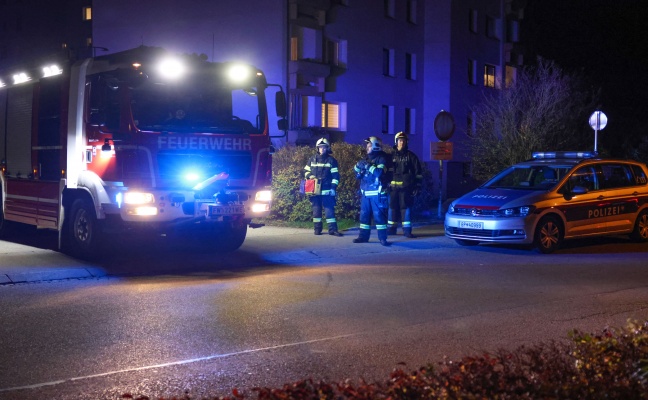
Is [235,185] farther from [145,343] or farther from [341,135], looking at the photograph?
[341,135]

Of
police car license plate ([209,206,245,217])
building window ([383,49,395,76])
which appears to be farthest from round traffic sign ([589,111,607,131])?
building window ([383,49,395,76])

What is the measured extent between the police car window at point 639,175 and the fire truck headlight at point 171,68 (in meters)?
8.78

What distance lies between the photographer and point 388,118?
3556 centimetres

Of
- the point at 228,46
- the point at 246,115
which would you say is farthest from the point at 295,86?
the point at 246,115

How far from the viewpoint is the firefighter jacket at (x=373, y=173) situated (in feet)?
47.9

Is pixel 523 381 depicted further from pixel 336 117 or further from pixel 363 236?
pixel 336 117

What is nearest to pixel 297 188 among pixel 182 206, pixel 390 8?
pixel 182 206

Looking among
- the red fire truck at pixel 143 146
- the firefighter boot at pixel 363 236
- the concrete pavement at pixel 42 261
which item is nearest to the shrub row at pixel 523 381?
the concrete pavement at pixel 42 261

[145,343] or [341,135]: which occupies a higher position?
[341,135]

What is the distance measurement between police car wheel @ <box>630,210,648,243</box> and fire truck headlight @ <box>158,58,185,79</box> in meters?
8.95

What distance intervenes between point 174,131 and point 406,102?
2512 cm

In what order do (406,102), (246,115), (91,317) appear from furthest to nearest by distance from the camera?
(406,102) → (246,115) → (91,317)

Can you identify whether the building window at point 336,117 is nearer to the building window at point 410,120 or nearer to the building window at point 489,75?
the building window at point 410,120

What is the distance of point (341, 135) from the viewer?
107 feet
